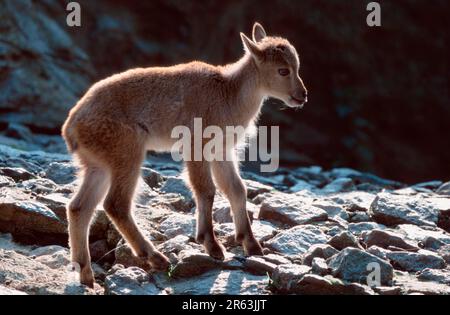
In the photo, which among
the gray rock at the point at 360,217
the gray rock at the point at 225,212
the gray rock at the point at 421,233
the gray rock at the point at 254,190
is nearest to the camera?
the gray rock at the point at 421,233

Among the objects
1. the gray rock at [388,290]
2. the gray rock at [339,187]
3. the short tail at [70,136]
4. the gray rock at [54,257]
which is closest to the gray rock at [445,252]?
the gray rock at [388,290]

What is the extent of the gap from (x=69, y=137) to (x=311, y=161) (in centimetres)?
1340

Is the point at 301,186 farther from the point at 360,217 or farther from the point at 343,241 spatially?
the point at 343,241

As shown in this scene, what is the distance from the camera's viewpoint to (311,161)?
19.9 m

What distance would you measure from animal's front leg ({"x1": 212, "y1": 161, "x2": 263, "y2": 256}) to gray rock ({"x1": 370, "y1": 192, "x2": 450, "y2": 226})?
1.95 meters

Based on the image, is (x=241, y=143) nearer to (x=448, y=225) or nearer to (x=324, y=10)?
(x=448, y=225)

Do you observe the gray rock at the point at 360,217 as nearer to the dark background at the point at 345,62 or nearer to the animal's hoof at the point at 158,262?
the animal's hoof at the point at 158,262

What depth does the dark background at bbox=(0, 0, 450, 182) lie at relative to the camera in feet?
66.9

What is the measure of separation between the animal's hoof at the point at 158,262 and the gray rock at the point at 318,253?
1323 mm

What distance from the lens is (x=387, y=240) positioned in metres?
7.48

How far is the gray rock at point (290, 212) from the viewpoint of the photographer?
8.27 m

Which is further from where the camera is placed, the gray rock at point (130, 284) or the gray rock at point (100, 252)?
the gray rock at point (100, 252)

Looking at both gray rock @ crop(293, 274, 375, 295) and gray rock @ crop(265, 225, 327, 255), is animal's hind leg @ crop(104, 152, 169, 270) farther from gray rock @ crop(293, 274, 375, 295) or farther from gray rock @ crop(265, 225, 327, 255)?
gray rock @ crop(293, 274, 375, 295)

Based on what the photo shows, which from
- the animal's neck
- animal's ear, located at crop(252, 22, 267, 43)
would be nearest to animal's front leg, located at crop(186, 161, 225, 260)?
the animal's neck
